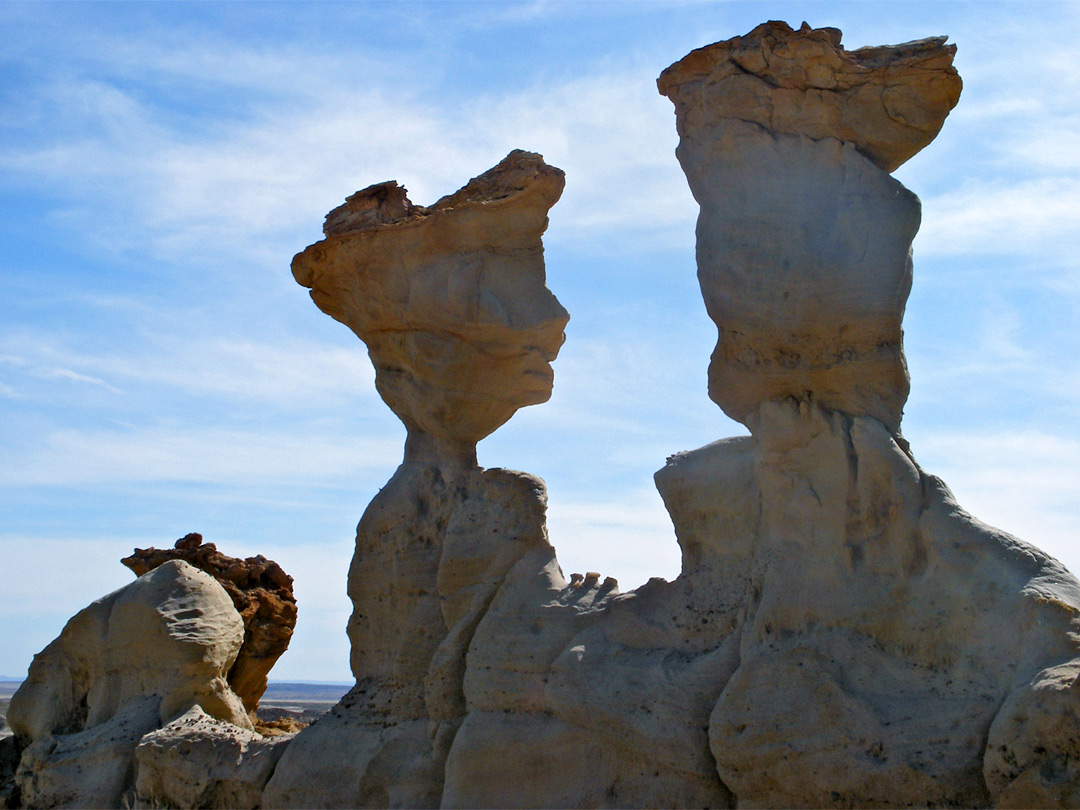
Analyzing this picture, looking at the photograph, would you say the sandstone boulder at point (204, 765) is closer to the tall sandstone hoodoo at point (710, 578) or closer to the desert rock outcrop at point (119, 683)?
the tall sandstone hoodoo at point (710, 578)

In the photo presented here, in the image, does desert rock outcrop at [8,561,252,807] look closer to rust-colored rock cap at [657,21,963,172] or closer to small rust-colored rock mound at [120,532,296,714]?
small rust-colored rock mound at [120,532,296,714]

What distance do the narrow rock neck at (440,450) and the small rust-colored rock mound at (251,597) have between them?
107 inches

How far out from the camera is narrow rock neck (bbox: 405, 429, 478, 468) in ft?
25.3

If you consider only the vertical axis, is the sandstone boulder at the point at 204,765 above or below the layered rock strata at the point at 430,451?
below

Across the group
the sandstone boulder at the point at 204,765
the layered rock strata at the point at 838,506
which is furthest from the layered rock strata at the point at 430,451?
the layered rock strata at the point at 838,506

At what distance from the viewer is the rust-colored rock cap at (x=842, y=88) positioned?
6180 mm

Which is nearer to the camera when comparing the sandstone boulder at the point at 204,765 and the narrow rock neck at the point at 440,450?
the sandstone boulder at the point at 204,765

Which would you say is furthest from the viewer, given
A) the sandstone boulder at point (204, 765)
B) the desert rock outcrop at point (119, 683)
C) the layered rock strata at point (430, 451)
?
Result: the desert rock outcrop at point (119, 683)

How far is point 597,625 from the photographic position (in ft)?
21.0

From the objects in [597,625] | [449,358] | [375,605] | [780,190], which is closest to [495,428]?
[449,358]

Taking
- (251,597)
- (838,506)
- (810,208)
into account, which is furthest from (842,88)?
(251,597)

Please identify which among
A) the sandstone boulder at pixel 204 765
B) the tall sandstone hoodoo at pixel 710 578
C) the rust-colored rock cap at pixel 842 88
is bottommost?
the sandstone boulder at pixel 204 765

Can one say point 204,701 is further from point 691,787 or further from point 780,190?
Result: point 780,190

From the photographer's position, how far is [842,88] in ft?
20.6
